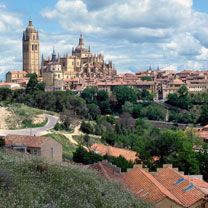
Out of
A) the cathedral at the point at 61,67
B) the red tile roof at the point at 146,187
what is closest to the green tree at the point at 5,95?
the cathedral at the point at 61,67

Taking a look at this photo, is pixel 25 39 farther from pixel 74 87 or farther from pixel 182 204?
pixel 182 204

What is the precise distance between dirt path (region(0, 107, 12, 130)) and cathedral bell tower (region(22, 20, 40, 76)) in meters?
59.9

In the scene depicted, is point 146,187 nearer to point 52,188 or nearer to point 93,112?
point 52,188

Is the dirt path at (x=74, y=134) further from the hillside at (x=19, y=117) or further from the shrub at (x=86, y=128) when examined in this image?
the hillside at (x=19, y=117)

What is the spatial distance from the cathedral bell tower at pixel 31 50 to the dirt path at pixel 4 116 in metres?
59.9

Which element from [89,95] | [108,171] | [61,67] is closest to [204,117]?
[89,95]

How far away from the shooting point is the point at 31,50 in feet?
389

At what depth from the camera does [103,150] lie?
4394cm

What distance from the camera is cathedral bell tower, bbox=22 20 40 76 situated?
118m

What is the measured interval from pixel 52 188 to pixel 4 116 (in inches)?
1665

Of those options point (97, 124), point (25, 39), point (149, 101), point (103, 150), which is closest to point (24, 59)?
point (25, 39)

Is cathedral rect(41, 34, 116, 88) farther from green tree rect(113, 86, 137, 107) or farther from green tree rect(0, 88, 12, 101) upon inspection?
green tree rect(0, 88, 12, 101)

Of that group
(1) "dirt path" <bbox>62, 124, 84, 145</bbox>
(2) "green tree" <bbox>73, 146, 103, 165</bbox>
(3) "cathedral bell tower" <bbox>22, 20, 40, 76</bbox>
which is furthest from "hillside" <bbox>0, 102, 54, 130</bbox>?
(3) "cathedral bell tower" <bbox>22, 20, 40, 76</bbox>

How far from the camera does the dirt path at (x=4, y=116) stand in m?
54.3
